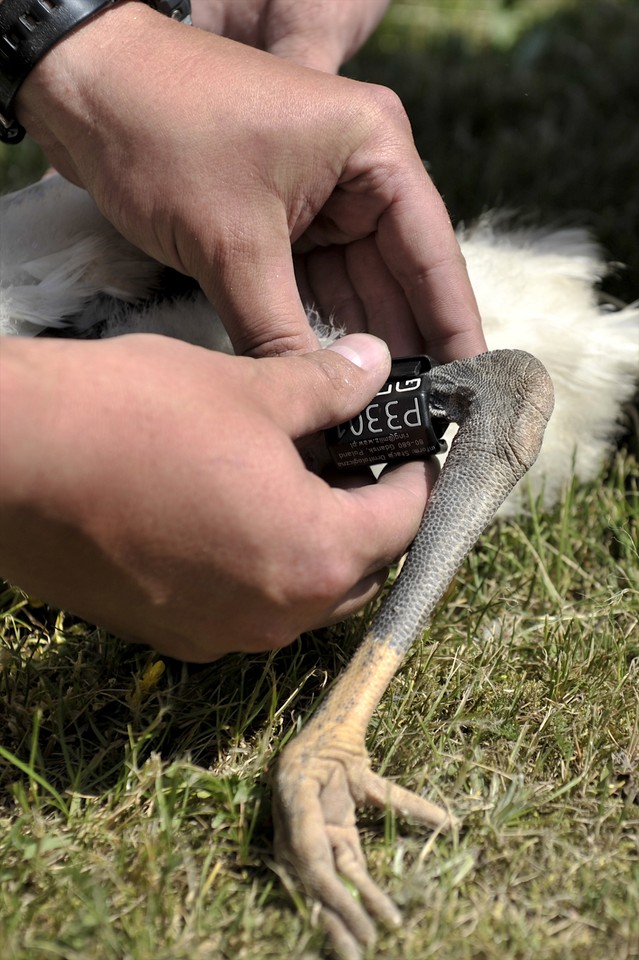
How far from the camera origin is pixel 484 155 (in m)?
2.74

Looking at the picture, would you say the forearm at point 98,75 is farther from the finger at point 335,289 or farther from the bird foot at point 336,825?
the bird foot at point 336,825

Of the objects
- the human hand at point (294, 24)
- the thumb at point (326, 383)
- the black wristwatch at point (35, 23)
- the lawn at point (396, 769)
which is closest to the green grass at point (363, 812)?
the lawn at point (396, 769)

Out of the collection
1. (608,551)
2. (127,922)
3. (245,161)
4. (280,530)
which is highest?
(245,161)

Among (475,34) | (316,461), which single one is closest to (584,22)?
(475,34)

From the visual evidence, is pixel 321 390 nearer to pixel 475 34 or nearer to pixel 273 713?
pixel 273 713

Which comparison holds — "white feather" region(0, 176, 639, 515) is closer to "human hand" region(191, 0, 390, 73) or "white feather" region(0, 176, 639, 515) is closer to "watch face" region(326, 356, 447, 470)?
"watch face" region(326, 356, 447, 470)

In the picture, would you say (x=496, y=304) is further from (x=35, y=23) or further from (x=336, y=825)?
(x=336, y=825)

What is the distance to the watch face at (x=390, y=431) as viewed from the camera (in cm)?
138

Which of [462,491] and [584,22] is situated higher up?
[584,22]

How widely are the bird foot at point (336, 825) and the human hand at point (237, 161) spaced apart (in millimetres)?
595

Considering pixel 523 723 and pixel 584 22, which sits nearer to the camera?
pixel 523 723

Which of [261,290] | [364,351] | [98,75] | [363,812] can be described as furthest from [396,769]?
[98,75]

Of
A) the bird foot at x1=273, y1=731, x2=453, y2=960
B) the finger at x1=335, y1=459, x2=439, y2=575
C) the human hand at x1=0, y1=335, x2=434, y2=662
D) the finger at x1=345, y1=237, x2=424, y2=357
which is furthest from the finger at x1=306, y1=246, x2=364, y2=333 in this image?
the bird foot at x1=273, y1=731, x2=453, y2=960

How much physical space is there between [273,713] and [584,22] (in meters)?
3.03
